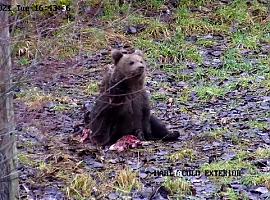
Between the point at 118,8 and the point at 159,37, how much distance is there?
0.95 m

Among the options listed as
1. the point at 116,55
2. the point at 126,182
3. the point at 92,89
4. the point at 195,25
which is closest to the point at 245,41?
the point at 195,25

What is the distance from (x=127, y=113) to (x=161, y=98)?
7.25ft

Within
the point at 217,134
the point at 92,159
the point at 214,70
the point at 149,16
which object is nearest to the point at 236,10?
the point at 149,16

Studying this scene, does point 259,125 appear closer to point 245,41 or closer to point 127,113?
point 127,113

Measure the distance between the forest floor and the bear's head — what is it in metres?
0.58

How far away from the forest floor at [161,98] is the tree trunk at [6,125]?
99 millimetres

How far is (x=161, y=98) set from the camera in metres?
10.2

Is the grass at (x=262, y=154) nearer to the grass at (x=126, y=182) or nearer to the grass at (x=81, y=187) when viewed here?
the grass at (x=126, y=182)

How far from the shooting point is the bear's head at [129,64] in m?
7.91

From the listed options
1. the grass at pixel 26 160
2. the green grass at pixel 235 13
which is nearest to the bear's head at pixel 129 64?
the grass at pixel 26 160

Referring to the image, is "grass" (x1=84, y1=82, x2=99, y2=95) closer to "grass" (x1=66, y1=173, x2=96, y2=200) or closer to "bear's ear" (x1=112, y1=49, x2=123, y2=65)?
"bear's ear" (x1=112, y1=49, x2=123, y2=65)

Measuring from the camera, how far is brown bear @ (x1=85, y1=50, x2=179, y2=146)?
7926 millimetres

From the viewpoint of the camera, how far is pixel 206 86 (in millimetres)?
10672

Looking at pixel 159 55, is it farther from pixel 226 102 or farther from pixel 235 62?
pixel 226 102
